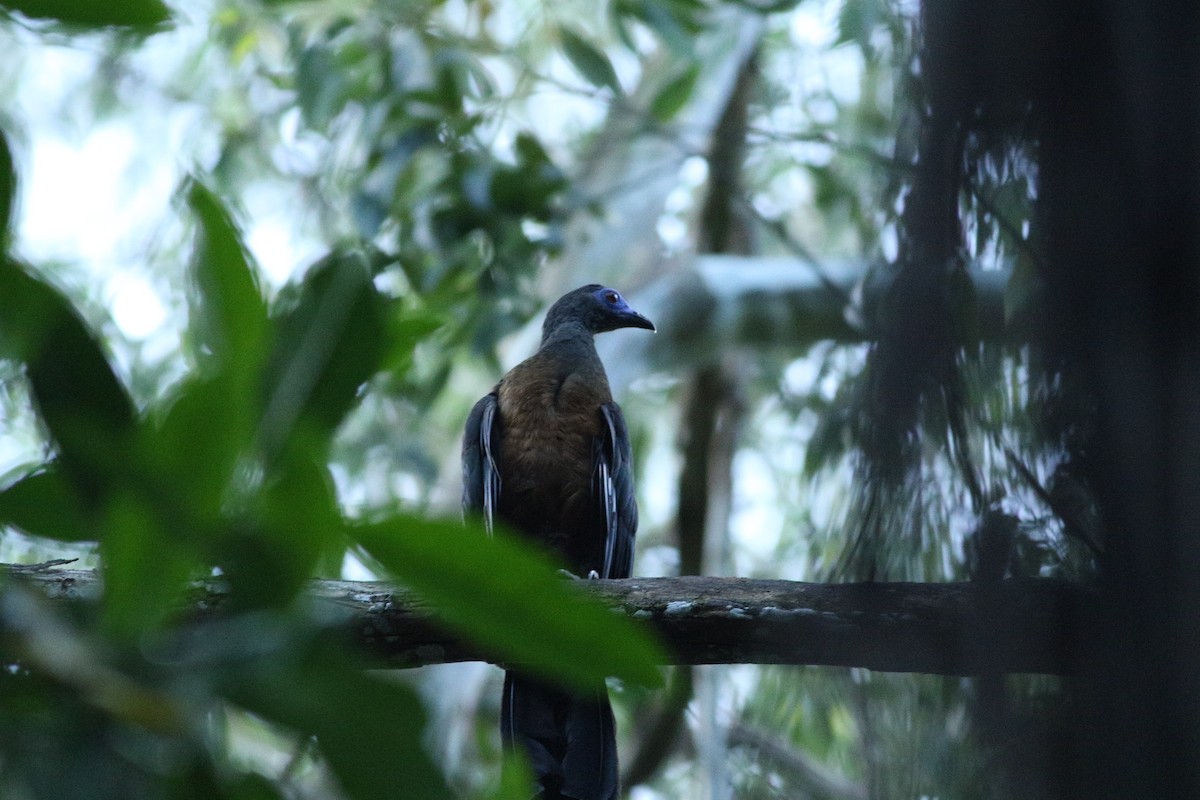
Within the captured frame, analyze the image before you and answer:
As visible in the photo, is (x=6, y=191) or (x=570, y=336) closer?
(x=6, y=191)

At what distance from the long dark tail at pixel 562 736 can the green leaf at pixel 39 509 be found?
2737mm

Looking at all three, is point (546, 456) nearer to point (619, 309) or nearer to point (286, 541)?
point (619, 309)

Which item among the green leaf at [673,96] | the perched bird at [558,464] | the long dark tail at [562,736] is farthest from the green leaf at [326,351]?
the green leaf at [673,96]

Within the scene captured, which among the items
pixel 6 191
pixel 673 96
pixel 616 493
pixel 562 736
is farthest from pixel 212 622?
pixel 673 96

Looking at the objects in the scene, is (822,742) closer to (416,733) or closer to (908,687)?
(908,687)

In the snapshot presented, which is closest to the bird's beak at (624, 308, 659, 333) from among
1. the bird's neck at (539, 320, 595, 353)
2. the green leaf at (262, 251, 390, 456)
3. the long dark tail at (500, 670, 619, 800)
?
the bird's neck at (539, 320, 595, 353)

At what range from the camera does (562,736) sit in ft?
12.1

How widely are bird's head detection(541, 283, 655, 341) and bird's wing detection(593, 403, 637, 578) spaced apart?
3.07 ft

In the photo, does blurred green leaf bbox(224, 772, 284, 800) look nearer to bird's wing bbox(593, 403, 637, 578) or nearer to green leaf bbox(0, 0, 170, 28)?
green leaf bbox(0, 0, 170, 28)

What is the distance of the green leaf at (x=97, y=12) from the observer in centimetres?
85

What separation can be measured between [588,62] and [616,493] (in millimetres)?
2538

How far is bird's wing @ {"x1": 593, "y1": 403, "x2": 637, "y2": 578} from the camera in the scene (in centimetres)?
437

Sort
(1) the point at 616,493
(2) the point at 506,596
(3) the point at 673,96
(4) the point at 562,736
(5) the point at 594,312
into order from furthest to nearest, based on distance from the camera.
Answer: (3) the point at 673,96, (5) the point at 594,312, (1) the point at 616,493, (4) the point at 562,736, (2) the point at 506,596

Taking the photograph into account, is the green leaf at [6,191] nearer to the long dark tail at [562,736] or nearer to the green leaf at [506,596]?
the green leaf at [506,596]
